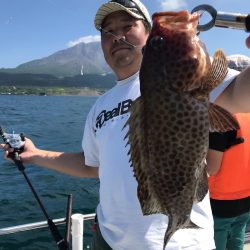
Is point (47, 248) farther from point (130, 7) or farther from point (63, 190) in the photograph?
point (130, 7)

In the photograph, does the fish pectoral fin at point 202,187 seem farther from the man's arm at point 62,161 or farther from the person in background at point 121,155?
the man's arm at point 62,161

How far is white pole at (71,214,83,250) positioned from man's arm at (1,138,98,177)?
0.77m

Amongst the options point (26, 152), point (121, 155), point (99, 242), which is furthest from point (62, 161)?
point (121, 155)

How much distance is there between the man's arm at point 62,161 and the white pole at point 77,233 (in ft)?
2.52

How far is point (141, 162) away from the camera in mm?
2094

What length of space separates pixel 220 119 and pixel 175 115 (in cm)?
25

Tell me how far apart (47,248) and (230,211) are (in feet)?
21.2

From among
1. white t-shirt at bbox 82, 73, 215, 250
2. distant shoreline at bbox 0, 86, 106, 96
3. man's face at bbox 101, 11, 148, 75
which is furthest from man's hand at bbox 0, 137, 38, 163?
distant shoreline at bbox 0, 86, 106, 96

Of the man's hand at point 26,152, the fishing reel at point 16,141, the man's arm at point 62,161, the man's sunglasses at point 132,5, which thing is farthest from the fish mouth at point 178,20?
the fishing reel at point 16,141

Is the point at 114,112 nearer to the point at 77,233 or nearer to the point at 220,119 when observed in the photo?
the point at 220,119

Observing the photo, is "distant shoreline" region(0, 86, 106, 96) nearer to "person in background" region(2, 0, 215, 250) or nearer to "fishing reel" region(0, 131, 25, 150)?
"fishing reel" region(0, 131, 25, 150)

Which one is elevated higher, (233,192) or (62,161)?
(62,161)

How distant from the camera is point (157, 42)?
2031 mm

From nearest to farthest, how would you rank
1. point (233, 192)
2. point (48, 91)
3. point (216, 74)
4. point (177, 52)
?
point (216, 74) < point (177, 52) < point (233, 192) < point (48, 91)
